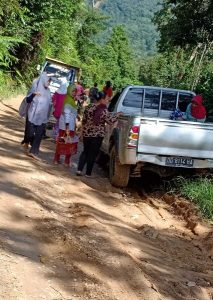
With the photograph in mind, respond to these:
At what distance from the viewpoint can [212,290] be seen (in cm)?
459

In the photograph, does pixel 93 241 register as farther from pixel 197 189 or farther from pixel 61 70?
pixel 61 70

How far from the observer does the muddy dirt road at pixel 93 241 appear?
3.96 metres

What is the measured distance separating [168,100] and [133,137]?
2341 millimetres

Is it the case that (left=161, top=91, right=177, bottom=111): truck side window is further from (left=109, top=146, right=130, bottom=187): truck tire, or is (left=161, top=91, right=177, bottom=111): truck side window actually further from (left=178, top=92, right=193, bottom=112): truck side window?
(left=109, top=146, right=130, bottom=187): truck tire

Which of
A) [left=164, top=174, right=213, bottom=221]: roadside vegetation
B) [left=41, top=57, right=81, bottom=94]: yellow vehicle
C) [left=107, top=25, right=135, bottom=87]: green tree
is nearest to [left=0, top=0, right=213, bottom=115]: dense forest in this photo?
[left=41, top=57, right=81, bottom=94]: yellow vehicle

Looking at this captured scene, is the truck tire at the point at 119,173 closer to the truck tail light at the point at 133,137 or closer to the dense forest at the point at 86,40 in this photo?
the truck tail light at the point at 133,137

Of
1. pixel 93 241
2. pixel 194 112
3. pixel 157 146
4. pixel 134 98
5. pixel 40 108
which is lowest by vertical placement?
pixel 93 241

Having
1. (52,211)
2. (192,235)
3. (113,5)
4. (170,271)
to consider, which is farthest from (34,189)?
(113,5)

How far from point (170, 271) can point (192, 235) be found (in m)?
1.85

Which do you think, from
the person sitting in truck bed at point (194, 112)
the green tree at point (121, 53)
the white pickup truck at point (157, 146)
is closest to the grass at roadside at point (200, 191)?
the white pickup truck at point (157, 146)

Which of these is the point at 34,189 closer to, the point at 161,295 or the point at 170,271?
the point at 170,271

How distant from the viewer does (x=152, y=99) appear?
945 cm

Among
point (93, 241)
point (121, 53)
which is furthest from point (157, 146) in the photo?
point (121, 53)

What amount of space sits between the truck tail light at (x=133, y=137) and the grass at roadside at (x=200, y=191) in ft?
3.86
